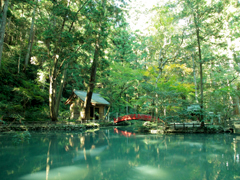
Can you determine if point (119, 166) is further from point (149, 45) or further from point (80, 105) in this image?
point (80, 105)

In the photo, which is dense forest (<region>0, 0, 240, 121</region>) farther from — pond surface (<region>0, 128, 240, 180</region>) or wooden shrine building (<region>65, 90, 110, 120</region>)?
pond surface (<region>0, 128, 240, 180</region>)

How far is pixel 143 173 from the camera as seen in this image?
420cm

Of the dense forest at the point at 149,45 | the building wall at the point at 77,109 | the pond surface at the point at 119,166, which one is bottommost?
the pond surface at the point at 119,166

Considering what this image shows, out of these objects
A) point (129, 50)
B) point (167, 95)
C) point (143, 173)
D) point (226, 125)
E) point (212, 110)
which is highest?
point (129, 50)

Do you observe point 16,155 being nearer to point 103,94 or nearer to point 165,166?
point 165,166

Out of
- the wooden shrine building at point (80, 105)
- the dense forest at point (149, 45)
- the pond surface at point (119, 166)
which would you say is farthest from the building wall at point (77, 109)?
the pond surface at point (119, 166)

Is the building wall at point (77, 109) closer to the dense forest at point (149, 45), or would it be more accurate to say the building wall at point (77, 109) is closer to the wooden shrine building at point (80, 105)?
the wooden shrine building at point (80, 105)

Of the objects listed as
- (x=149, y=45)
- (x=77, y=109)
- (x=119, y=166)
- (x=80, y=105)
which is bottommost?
(x=119, y=166)

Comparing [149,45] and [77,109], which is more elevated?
[149,45]

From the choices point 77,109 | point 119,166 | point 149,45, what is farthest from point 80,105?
point 119,166

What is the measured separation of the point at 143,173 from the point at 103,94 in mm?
14738

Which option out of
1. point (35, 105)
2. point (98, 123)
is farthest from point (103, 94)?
point (35, 105)

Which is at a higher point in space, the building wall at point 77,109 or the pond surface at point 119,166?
the building wall at point 77,109

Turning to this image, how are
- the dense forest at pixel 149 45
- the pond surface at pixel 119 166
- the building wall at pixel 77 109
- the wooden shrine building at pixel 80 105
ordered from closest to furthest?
the pond surface at pixel 119 166 < the dense forest at pixel 149 45 < the wooden shrine building at pixel 80 105 < the building wall at pixel 77 109
